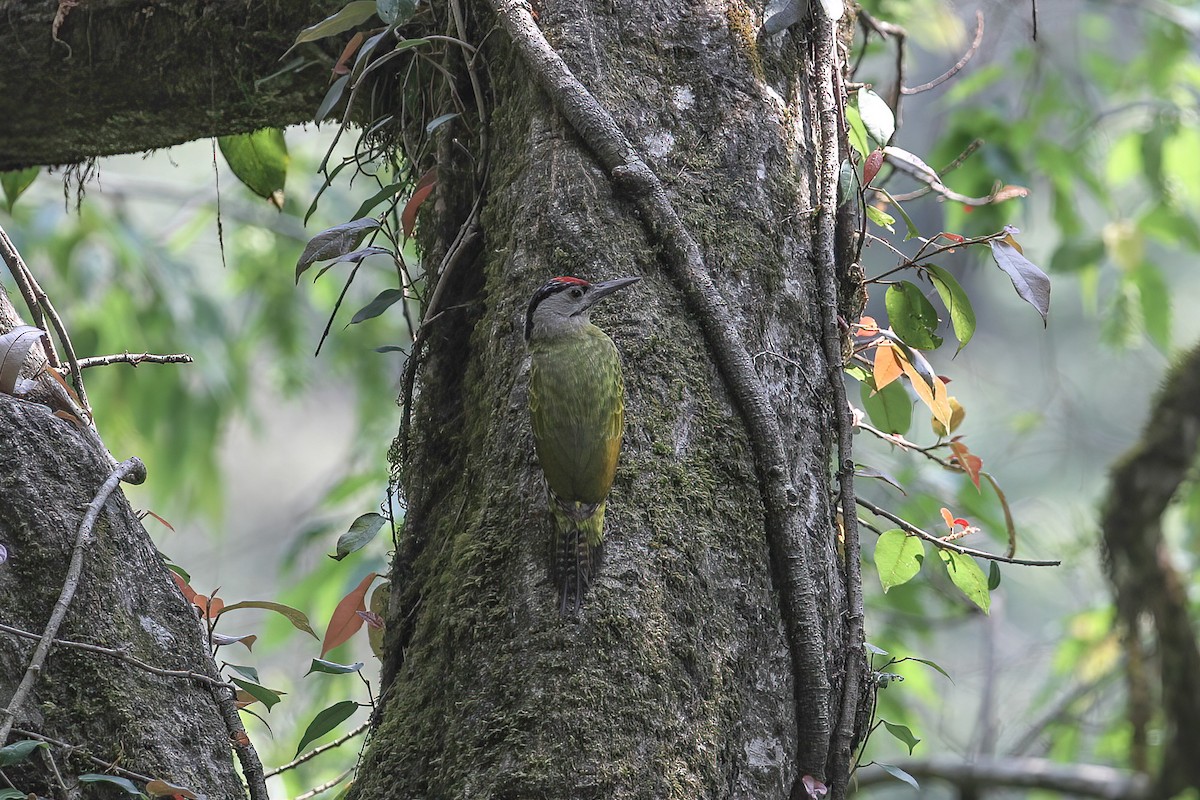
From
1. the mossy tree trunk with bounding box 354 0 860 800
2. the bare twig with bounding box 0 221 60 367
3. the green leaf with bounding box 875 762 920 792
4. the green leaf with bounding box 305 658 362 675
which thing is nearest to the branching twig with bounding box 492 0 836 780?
the mossy tree trunk with bounding box 354 0 860 800

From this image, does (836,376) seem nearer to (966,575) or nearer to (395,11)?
(966,575)

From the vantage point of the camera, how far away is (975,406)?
621 inches

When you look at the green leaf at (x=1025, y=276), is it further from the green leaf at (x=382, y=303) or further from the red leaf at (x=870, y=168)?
the green leaf at (x=382, y=303)

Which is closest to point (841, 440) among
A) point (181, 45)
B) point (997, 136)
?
point (181, 45)

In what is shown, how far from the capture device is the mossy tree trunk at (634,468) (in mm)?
1654

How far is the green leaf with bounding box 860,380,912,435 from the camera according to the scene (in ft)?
8.32

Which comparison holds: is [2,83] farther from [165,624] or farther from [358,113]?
[165,624]

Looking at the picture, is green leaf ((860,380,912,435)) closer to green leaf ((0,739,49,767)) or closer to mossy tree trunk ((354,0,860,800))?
mossy tree trunk ((354,0,860,800))

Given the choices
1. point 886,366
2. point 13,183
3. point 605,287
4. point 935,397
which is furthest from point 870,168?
point 13,183

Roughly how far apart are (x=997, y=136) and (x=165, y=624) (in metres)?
4.20

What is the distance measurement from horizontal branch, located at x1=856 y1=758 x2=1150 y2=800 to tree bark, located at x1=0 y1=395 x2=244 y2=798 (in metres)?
2.44

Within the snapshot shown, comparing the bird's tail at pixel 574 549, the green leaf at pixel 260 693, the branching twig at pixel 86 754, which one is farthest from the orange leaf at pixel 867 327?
the branching twig at pixel 86 754

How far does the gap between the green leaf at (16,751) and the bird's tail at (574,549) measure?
785 mm

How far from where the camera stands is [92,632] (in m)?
1.83
